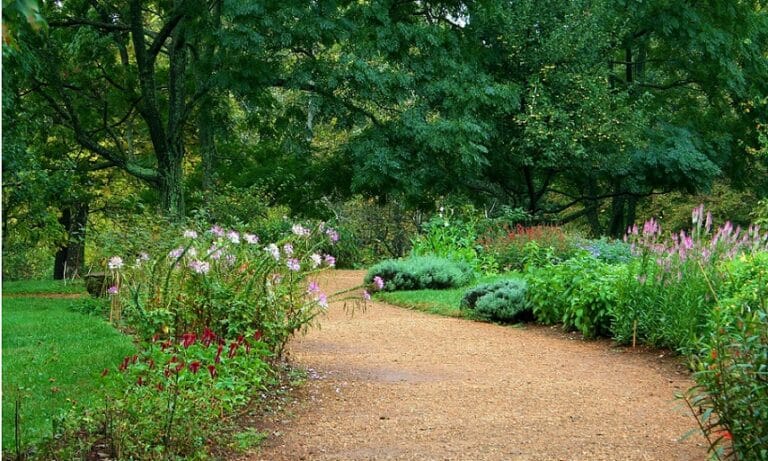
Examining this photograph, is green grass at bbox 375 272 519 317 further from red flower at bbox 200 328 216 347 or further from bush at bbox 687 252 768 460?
bush at bbox 687 252 768 460

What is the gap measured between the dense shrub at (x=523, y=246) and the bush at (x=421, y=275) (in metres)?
1.29

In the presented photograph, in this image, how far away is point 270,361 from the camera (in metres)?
5.84

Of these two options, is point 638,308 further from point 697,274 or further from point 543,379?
point 543,379

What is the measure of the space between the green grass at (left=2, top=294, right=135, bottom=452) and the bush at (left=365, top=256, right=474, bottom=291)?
5013 mm

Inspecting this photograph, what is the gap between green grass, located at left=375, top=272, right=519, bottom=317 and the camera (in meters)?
10.2

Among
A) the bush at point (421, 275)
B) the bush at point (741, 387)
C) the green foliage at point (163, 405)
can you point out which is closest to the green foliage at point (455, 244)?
the bush at point (421, 275)

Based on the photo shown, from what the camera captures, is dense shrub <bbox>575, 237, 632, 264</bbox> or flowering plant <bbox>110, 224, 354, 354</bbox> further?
dense shrub <bbox>575, 237, 632, 264</bbox>

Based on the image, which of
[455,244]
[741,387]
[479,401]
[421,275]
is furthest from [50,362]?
[455,244]

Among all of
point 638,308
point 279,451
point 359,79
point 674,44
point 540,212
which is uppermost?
point 674,44

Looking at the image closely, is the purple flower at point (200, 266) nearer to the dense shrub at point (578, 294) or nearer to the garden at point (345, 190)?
the garden at point (345, 190)

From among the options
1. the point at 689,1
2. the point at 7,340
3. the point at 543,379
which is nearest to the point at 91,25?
the point at 7,340

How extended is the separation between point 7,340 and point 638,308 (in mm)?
5677

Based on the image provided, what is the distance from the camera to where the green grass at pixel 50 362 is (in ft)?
13.3

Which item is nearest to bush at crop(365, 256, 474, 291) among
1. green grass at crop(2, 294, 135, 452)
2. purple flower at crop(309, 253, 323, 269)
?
green grass at crop(2, 294, 135, 452)
